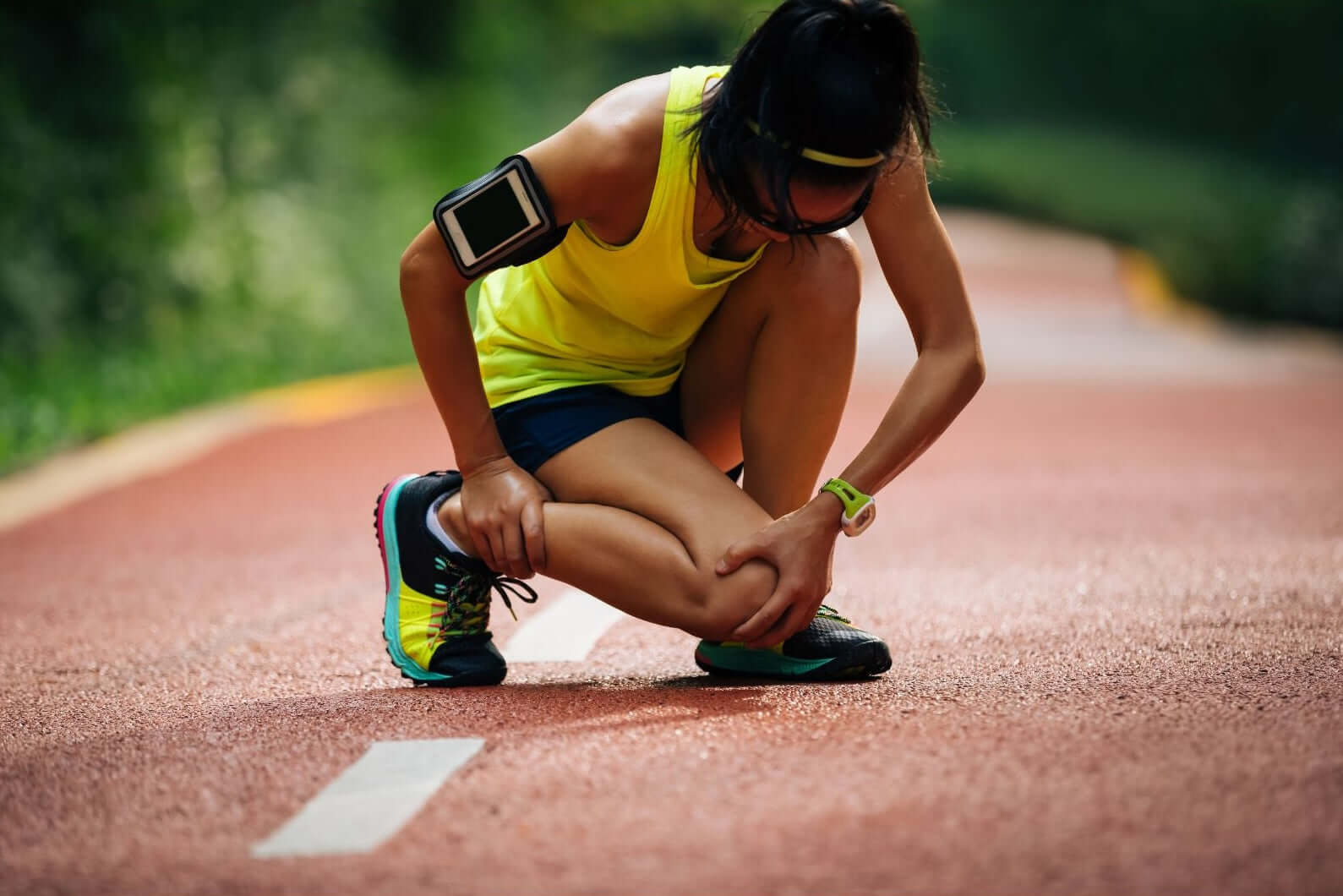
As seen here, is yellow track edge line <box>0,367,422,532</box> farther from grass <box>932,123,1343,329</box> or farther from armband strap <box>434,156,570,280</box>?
grass <box>932,123,1343,329</box>

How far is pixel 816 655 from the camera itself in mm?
3416

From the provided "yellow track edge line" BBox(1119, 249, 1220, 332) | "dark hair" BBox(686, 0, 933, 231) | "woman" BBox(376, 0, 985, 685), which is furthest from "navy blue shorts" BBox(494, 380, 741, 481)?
"yellow track edge line" BBox(1119, 249, 1220, 332)

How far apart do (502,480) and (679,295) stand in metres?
0.54

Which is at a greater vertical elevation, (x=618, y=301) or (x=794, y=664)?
(x=618, y=301)

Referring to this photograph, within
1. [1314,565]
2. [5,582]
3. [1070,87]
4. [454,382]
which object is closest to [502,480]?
[454,382]

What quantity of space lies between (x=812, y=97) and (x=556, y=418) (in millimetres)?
1026

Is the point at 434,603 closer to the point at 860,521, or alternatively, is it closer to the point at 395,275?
the point at 860,521

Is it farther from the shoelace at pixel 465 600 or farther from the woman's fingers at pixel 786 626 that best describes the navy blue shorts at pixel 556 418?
the woman's fingers at pixel 786 626

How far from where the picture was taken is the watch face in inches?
127

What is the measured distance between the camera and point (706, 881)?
2.13 meters

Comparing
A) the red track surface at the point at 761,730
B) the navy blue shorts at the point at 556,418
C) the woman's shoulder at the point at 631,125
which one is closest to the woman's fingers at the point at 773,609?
the red track surface at the point at 761,730

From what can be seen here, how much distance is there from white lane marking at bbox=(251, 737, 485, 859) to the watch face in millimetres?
854

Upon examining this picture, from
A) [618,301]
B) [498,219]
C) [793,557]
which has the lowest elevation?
[793,557]

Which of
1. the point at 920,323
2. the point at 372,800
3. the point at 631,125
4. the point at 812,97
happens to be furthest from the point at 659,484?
the point at 372,800
